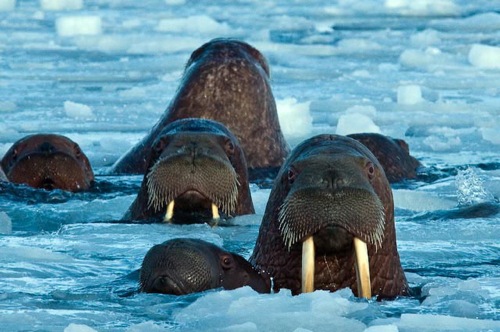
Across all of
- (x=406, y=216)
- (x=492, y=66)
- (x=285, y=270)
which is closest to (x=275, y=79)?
(x=492, y=66)

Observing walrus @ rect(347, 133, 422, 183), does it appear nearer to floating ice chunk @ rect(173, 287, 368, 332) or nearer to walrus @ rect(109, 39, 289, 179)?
walrus @ rect(109, 39, 289, 179)

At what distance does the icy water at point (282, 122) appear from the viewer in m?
6.07

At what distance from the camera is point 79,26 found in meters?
24.3

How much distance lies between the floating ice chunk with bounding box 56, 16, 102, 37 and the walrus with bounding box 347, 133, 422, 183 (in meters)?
13.1

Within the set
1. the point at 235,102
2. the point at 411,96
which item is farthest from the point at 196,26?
the point at 235,102

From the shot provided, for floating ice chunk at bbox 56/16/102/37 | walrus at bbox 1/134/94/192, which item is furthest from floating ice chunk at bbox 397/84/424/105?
floating ice chunk at bbox 56/16/102/37

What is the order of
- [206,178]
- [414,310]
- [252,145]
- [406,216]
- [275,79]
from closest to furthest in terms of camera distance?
[414,310] → [206,178] → [406,216] → [252,145] → [275,79]

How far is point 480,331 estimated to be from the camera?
5.79 meters

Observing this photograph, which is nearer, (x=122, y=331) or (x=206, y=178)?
(x=122, y=331)

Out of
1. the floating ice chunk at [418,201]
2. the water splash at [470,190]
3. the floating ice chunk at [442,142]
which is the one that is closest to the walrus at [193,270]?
the floating ice chunk at [418,201]

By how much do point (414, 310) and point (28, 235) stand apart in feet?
10.6

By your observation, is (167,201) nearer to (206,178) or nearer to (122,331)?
(206,178)

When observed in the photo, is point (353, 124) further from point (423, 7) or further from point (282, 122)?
point (423, 7)

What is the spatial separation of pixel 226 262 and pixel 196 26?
728 inches
